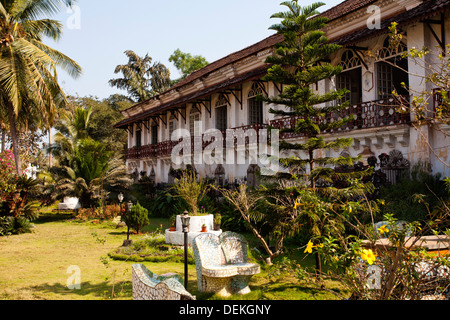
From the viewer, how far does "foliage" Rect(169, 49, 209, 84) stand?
121 ft

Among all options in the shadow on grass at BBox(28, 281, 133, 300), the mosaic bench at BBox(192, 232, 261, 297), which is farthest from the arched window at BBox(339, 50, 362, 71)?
the shadow on grass at BBox(28, 281, 133, 300)

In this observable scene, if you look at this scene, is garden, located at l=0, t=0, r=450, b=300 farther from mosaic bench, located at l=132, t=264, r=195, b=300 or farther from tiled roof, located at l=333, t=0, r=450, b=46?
tiled roof, located at l=333, t=0, r=450, b=46

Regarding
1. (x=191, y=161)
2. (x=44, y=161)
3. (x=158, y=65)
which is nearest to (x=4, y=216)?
(x=191, y=161)

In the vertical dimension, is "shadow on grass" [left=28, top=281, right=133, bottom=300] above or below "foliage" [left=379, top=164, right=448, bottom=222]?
below

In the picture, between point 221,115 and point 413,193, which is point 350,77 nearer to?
point 413,193

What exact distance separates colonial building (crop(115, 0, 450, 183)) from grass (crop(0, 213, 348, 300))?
138 inches

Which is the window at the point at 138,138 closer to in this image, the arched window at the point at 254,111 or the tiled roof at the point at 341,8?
the arched window at the point at 254,111

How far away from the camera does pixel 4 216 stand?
13.9 m

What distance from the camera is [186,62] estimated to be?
37500mm

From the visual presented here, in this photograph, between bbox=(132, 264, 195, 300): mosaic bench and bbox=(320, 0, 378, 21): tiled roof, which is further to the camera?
bbox=(320, 0, 378, 21): tiled roof

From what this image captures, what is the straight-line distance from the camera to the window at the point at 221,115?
2038cm

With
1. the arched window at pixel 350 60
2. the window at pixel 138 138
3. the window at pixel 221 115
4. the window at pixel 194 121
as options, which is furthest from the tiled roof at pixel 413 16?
the window at pixel 138 138

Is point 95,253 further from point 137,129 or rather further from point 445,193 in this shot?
point 137,129
